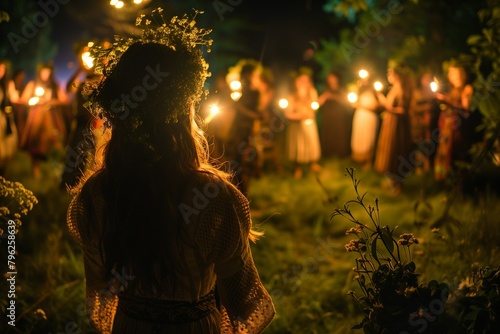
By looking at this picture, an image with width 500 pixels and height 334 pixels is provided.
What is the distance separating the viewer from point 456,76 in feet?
28.1

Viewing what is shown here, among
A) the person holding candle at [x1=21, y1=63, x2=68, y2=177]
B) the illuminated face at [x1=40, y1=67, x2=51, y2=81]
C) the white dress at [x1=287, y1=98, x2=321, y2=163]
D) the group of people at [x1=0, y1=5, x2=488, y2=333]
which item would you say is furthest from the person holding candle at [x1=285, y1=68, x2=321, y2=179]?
the group of people at [x1=0, y1=5, x2=488, y2=333]

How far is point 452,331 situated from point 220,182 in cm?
103

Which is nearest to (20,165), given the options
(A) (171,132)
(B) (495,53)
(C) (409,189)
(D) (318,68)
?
(C) (409,189)

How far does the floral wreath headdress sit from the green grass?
93 centimetres

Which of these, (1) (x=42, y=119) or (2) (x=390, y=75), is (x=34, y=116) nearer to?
(1) (x=42, y=119)

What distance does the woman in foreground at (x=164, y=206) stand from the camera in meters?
1.87

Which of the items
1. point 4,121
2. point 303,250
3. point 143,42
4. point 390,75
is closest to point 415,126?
point 390,75

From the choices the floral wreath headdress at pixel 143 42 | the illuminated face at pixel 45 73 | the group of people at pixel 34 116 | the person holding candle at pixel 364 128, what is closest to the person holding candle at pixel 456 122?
the person holding candle at pixel 364 128

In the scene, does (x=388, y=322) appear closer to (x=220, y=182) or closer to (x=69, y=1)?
(x=220, y=182)

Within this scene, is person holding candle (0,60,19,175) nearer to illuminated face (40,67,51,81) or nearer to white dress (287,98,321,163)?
illuminated face (40,67,51,81)

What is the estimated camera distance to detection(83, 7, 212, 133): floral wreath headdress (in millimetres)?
1865

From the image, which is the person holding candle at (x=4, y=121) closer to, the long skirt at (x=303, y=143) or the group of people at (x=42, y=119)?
the group of people at (x=42, y=119)

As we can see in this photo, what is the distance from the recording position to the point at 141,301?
2055 millimetres

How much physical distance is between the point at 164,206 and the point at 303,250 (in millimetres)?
4894
